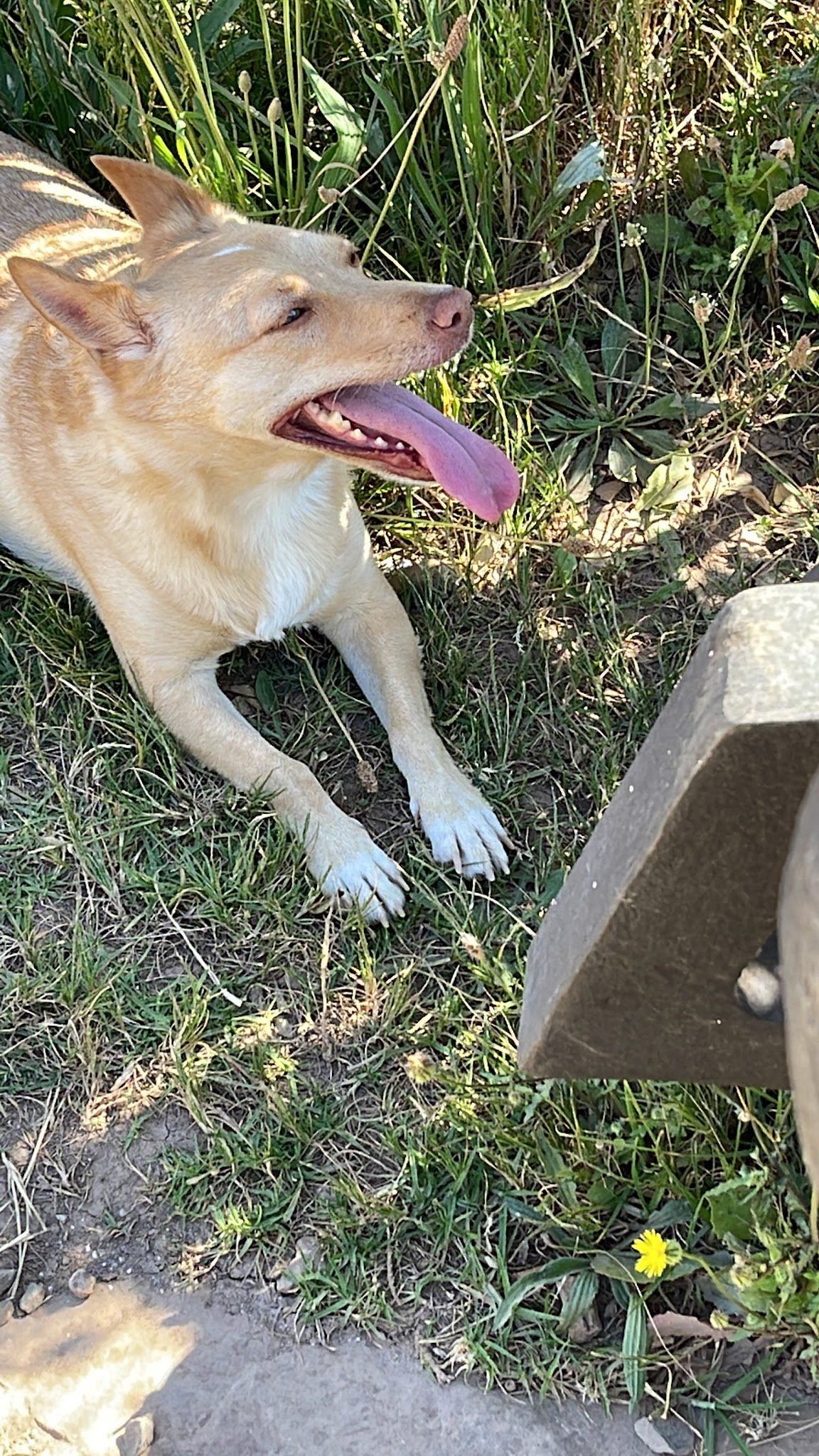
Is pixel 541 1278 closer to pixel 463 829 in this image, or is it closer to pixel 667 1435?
pixel 667 1435

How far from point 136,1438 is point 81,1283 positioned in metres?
0.31

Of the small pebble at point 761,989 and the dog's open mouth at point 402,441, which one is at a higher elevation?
the dog's open mouth at point 402,441

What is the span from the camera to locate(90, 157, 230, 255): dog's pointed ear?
8.50 feet

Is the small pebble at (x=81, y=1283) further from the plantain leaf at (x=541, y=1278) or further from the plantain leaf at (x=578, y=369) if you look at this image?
the plantain leaf at (x=578, y=369)

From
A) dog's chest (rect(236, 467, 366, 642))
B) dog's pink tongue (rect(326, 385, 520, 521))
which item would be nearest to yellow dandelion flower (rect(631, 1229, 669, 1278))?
dog's pink tongue (rect(326, 385, 520, 521))

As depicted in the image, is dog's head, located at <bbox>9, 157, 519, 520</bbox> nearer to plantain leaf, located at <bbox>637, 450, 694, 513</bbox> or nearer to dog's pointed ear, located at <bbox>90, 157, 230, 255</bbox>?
dog's pointed ear, located at <bbox>90, 157, 230, 255</bbox>

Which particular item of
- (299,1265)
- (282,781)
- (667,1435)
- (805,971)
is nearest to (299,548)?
(282,781)

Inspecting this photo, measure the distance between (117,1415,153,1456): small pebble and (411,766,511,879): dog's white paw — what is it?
1.19m

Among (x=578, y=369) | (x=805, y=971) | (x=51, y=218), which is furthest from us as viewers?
(x=578, y=369)

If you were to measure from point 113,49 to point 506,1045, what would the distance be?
102 inches

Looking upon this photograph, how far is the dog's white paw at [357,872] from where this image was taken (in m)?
2.75

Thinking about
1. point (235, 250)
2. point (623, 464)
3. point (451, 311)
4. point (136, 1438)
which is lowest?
point (136, 1438)

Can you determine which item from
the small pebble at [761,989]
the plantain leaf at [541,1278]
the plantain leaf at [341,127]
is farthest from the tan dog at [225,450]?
the small pebble at [761,989]

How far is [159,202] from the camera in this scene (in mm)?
2623
